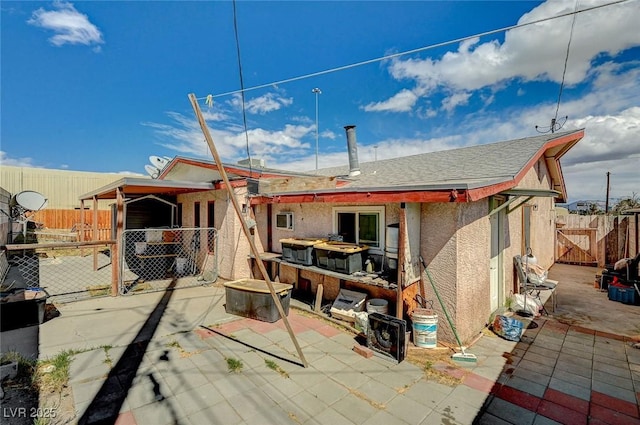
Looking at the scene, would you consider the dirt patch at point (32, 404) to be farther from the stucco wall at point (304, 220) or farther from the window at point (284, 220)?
the window at point (284, 220)

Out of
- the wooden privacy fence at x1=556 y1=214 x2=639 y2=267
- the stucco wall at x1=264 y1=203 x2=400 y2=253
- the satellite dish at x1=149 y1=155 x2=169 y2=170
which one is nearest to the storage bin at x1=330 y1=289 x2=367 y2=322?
the stucco wall at x1=264 y1=203 x2=400 y2=253

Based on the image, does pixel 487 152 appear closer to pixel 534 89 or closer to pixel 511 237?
pixel 511 237

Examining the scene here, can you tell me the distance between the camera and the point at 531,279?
737 cm

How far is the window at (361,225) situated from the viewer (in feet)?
19.6

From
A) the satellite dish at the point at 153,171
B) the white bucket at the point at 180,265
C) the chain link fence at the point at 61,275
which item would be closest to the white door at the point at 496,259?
the chain link fence at the point at 61,275

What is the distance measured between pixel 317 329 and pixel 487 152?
684 cm

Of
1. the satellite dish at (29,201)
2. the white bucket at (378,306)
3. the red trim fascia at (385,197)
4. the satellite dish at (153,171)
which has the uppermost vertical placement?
the satellite dish at (153,171)

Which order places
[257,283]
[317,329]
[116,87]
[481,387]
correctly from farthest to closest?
[116,87] < [257,283] < [317,329] < [481,387]

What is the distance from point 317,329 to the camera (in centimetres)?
550

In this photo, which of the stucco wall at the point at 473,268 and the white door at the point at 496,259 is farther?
the white door at the point at 496,259

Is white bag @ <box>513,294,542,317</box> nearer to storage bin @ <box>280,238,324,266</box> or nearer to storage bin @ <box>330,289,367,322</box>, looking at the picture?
storage bin @ <box>330,289,367,322</box>

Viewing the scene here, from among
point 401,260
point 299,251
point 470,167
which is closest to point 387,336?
point 401,260

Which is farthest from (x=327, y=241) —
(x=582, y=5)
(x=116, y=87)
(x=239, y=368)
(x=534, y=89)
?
(x=116, y=87)

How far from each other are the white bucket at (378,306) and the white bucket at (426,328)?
2.29ft
